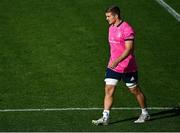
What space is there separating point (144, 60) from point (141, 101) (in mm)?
5569

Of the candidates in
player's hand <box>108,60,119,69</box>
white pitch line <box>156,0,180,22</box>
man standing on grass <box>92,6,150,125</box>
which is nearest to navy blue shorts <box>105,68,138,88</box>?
man standing on grass <box>92,6,150,125</box>

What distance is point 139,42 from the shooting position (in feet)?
73.3

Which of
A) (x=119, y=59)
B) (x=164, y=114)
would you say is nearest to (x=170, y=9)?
(x=164, y=114)

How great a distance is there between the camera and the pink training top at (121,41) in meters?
14.7

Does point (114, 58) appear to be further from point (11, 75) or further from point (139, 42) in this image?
point (139, 42)

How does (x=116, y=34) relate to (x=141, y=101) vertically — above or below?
above

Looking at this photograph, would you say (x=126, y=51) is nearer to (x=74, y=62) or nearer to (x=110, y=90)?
(x=110, y=90)

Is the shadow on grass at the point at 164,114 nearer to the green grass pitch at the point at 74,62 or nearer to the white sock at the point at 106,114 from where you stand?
the green grass pitch at the point at 74,62

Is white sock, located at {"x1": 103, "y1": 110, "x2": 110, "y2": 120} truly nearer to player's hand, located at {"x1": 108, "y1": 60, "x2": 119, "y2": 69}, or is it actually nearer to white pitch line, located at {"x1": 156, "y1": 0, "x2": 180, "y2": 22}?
player's hand, located at {"x1": 108, "y1": 60, "x2": 119, "y2": 69}

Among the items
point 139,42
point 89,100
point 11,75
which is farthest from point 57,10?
point 89,100

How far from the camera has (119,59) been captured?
14711 millimetres

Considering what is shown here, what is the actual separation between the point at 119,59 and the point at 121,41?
0.35 m

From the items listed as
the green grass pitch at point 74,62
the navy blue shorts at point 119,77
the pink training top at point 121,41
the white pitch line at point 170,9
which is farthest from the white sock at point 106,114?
the white pitch line at point 170,9

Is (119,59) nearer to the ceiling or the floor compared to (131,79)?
nearer to the ceiling
